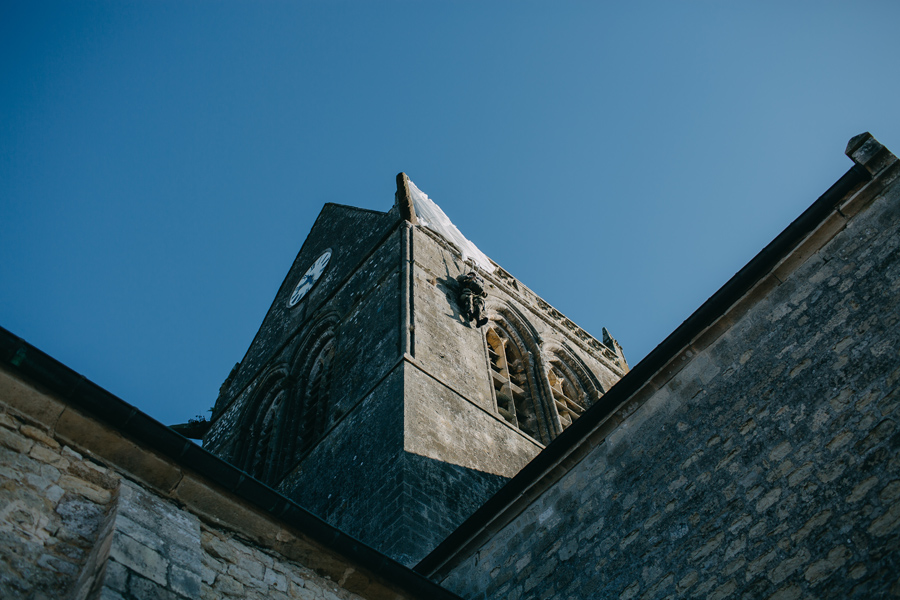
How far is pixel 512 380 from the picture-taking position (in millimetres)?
13492

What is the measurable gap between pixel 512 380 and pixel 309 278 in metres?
5.69

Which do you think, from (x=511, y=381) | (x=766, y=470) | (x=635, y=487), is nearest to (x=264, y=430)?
(x=511, y=381)

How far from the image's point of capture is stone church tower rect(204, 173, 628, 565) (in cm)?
910

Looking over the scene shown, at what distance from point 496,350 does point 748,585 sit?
926 cm

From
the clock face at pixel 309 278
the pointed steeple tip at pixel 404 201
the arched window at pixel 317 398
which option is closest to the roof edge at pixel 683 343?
the arched window at pixel 317 398

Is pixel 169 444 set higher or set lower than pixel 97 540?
higher

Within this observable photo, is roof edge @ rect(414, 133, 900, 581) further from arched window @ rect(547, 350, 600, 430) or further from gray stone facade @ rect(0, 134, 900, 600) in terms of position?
arched window @ rect(547, 350, 600, 430)

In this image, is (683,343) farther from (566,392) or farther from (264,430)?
(264,430)

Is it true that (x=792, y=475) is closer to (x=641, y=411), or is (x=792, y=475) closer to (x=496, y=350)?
(x=641, y=411)

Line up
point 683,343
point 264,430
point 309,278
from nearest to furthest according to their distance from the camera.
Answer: point 683,343, point 264,430, point 309,278

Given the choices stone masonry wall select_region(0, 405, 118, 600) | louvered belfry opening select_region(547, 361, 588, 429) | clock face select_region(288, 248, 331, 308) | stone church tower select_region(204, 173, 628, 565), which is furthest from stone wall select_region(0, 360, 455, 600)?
clock face select_region(288, 248, 331, 308)

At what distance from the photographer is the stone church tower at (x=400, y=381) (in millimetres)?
9102

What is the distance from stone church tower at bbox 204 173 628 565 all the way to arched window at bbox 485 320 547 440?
0.03 metres

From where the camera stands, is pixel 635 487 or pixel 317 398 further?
pixel 317 398
